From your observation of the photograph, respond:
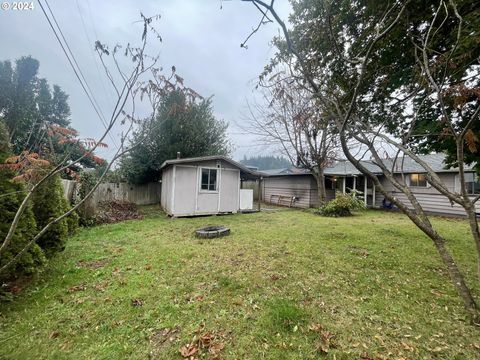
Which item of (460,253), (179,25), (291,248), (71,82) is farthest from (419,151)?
(71,82)

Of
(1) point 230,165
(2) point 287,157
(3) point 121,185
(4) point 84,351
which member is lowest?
(4) point 84,351

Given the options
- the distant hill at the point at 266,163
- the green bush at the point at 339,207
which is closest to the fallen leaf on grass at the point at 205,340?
the green bush at the point at 339,207

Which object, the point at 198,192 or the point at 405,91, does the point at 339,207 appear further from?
the point at 405,91

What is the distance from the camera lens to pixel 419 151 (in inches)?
233

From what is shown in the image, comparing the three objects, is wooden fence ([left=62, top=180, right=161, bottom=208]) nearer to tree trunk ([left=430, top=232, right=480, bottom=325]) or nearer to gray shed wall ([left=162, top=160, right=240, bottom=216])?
gray shed wall ([left=162, top=160, right=240, bottom=216])

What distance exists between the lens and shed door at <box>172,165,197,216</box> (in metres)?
10.6

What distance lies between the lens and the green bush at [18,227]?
3.21 metres

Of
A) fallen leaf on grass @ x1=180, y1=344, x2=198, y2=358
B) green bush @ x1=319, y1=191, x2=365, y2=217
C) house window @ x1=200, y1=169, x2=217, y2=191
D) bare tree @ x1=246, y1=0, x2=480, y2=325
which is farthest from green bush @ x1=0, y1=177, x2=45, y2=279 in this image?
green bush @ x1=319, y1=191, x2=365, y2=217

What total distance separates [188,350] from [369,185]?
702 inches

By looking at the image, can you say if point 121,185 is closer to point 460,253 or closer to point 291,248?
point 291,248

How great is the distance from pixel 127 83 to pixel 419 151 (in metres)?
6.76

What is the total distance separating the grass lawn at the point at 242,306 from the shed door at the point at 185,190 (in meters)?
4.99

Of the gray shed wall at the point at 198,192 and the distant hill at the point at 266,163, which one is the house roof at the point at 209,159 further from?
the distant hill at the point at 266,163
